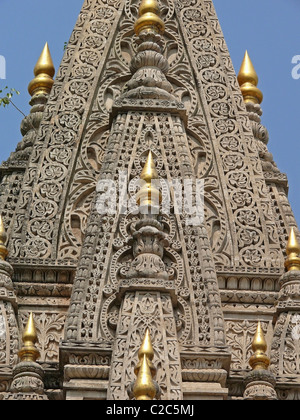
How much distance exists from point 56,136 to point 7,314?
4296 millimetres

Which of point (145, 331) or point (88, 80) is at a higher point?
point (88, 80)

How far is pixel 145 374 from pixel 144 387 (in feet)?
0.86

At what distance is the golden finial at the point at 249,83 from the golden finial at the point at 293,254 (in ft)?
15.2

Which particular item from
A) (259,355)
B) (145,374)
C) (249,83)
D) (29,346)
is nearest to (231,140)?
(249,83)

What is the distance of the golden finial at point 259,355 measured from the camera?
80.2 ft

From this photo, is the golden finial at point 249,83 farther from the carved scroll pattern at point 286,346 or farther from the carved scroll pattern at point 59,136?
the carved scroll pattern at point 286,346

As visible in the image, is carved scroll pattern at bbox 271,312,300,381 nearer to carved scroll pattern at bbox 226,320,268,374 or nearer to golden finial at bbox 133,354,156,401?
carved scroll pattern at bbox 226,320,268,374

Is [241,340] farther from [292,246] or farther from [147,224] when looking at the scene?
[147,224]

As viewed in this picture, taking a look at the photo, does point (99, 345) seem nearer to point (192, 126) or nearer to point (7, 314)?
point (7, 314)

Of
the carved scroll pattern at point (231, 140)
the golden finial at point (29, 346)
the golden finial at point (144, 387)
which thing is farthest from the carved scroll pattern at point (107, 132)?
the golden finial at point (144, 387)

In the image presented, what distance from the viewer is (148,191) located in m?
25.7
